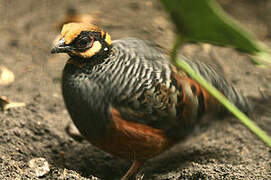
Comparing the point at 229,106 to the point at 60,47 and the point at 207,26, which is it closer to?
the point at 207,26

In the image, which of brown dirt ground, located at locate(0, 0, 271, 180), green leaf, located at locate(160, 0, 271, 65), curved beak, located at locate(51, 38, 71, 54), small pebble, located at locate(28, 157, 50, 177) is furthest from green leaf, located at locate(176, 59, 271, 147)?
small pebble, located at locate(28, 157, 50, 177)

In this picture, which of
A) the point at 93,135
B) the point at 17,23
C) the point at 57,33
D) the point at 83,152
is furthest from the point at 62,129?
the point at 17,23

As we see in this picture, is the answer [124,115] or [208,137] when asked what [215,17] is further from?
[208,137]

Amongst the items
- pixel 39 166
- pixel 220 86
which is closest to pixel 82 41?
pixel 39 166

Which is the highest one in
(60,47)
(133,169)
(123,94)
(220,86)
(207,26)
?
(207,26)

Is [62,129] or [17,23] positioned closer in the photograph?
[62,129]

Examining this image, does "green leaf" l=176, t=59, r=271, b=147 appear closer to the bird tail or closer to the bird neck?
the bird neck

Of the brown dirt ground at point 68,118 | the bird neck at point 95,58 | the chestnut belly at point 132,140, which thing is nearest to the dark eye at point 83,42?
the bird neck at point 95,58
